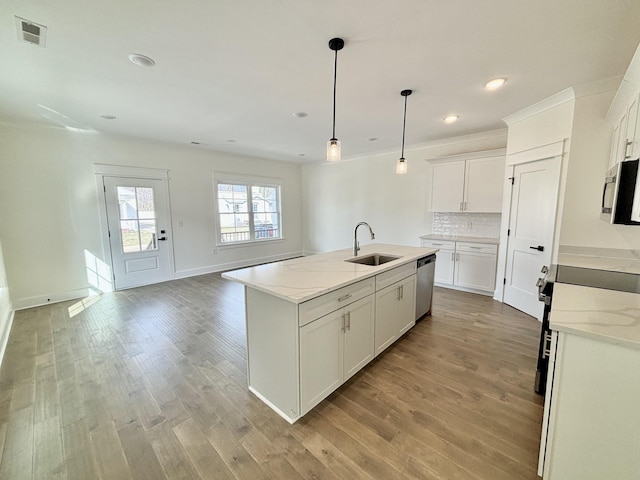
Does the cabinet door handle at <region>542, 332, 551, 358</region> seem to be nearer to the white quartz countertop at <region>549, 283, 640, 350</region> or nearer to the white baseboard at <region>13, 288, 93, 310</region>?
the white quartz countertop at <region>549, 283, 640, 350</region>

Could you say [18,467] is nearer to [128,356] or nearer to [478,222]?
[128,356]

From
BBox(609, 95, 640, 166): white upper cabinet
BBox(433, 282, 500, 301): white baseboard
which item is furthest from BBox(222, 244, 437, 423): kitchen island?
BBox(433, 282, 500, 301): white baseboard

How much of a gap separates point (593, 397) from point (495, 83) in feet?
9.02

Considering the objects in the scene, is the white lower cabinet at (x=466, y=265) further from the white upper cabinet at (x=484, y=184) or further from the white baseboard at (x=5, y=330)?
the white baseboard at (x=5, y=330)

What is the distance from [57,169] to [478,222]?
6.94 m

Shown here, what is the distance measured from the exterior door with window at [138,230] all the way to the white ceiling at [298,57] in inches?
52.1

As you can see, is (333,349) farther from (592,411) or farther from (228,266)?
(228,266)

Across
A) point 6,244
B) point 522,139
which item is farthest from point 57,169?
point 522,139

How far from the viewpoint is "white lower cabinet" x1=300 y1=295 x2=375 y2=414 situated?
5.82 ft

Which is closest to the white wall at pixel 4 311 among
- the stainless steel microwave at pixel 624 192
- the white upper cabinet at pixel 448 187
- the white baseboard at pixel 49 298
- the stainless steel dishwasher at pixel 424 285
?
the white baseboard at pixel 49 298

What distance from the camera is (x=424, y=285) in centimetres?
331

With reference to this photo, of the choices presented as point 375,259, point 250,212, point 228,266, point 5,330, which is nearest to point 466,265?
point 375,259

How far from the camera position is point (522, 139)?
3453 millimetres

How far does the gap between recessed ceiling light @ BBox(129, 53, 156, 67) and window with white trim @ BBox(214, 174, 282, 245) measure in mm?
3656
